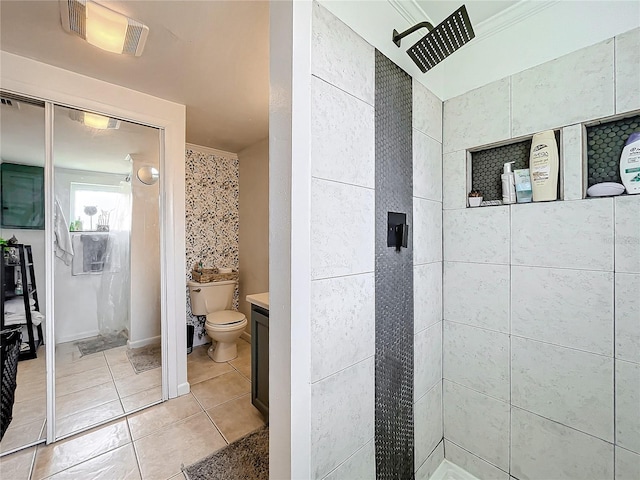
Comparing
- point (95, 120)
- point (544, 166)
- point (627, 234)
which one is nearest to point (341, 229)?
point (544, 166)

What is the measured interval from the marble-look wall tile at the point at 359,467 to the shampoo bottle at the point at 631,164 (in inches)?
55.3

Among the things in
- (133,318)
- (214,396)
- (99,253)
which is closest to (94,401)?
(133,318)

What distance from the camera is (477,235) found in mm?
1396

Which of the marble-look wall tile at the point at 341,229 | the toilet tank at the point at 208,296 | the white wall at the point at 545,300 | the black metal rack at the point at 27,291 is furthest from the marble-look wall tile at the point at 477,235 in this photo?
the black metal rack at the point at 27,291

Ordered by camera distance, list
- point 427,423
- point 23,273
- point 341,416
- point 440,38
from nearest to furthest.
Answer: point 341,416
point 440,38
point 427,423
point 23,273

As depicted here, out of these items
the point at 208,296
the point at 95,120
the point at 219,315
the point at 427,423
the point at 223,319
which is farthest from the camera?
the point at 208,296

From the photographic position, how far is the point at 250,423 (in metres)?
1.87

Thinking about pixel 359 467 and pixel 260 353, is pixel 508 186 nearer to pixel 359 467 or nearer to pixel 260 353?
pixel 359 467

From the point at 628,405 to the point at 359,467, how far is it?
1050mm

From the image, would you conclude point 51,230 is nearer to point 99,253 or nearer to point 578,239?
point 99,253

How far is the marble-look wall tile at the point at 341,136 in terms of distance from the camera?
0.88m

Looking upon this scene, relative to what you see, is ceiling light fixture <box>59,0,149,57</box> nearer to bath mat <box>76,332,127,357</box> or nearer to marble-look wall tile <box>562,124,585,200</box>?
bath mat <box>76,332,127,357</box>

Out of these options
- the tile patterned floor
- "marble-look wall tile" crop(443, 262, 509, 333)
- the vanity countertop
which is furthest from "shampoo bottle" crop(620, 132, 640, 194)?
the tile patterned floor

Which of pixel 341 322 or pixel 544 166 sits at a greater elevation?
pixel 544 166
